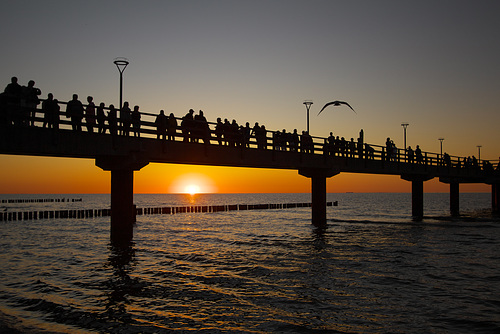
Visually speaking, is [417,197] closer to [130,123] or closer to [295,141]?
[295,141]

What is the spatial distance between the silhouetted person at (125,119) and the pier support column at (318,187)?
58.5 ft

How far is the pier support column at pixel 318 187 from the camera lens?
38.0 metres

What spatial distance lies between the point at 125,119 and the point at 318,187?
20.5 meters

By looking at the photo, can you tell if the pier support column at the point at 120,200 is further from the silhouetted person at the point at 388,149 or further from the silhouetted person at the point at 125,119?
the silhouetted person at the point at 388,149

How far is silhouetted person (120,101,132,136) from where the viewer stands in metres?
22.0

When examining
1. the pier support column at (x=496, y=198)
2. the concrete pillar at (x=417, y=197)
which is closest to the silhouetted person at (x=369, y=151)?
the concrete pillar at (x=417, y=197)

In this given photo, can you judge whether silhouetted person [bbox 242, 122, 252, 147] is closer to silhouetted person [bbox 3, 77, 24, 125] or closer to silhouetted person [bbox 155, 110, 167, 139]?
silhouetted person [bbox 155, 110, 167, 139]

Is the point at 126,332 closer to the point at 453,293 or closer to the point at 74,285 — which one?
the point at 74,285

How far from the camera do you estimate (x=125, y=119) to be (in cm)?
2203

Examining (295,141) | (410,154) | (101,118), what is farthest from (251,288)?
(410,154)

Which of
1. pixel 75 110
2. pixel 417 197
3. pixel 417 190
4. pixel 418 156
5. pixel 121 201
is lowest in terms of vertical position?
pixel 417 197

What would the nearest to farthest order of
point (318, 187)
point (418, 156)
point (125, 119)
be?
point (125, 119) → point (318, 187) → point (418, 156)

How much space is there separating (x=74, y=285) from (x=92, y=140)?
7590mm

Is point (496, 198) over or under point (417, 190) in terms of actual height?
under
